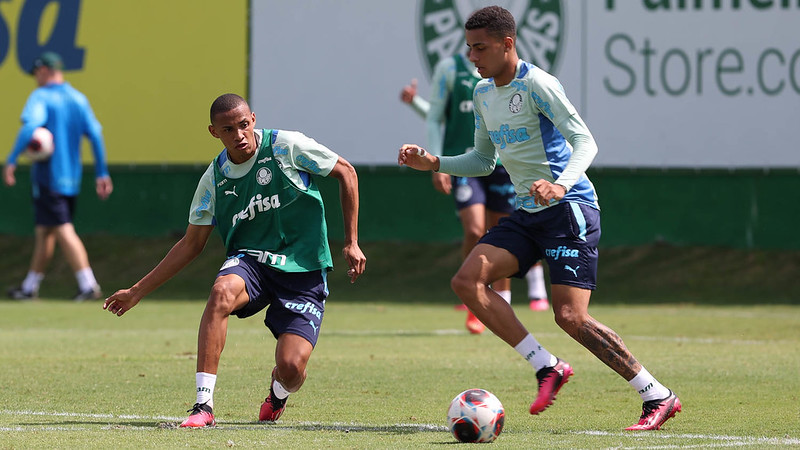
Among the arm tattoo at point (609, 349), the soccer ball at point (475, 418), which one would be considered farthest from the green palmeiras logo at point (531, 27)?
the soccer ball at point (475, 418)

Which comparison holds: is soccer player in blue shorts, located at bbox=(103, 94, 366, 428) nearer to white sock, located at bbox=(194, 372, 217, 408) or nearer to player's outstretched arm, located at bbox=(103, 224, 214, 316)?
player's outstretched arm, located at bbox=(103, 224, 214, 316)

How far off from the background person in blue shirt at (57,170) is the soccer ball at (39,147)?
2.3 inches

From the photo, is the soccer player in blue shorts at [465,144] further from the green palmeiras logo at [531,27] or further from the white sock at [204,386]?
the green palmeiras logo at [531,27]

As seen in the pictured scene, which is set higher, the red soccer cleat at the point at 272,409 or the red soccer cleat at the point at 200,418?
the red soccer cleat at the point at 200,418

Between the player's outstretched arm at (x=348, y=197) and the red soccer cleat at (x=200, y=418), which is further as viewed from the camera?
the player's outstretched arm at (x=348, y=197)

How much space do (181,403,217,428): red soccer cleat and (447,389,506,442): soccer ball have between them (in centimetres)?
123

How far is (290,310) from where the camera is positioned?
755 centimetres

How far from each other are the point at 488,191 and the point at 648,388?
19.1 feet

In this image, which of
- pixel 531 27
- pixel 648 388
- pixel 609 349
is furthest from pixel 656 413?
pixel 531 27

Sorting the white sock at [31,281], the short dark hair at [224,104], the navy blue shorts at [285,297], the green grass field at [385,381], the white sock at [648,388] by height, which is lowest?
the white sock at [31,281]

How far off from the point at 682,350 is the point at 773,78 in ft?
24.6

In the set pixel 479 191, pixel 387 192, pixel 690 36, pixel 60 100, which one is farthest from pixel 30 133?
pixel 690 36

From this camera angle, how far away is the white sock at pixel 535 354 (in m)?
7.18

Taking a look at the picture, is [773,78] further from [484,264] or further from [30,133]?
[484,264]
